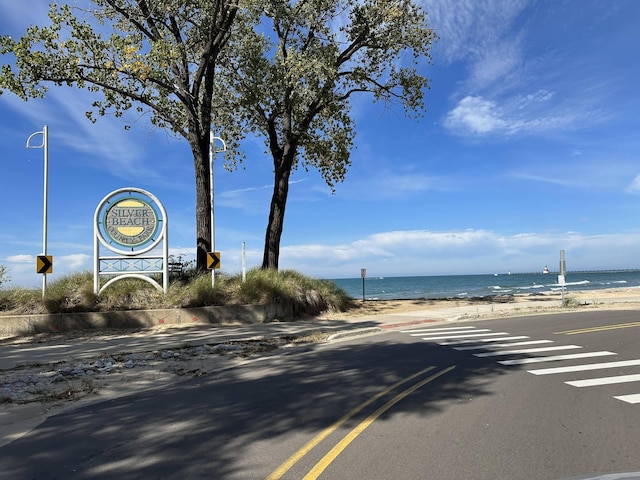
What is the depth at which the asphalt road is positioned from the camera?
443 cm

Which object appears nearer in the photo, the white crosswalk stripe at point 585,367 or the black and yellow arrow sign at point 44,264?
the white crosswalk stripe at point 585,367

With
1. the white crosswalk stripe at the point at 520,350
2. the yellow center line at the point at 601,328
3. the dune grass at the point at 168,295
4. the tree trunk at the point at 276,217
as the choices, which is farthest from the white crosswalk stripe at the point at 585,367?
the tree trunk at the point at 276,217

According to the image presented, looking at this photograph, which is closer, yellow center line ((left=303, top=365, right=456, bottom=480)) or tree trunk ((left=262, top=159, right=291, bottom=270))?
yellow center line ((left=303, top=365, right=456, bottom=480))

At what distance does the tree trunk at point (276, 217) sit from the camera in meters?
22.2

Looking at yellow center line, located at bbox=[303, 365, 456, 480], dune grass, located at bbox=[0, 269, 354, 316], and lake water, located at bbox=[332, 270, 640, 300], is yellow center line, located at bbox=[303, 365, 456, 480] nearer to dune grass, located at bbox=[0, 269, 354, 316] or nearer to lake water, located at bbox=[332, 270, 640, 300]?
dune grass, located at bbox=[0, 269, 354, 316]

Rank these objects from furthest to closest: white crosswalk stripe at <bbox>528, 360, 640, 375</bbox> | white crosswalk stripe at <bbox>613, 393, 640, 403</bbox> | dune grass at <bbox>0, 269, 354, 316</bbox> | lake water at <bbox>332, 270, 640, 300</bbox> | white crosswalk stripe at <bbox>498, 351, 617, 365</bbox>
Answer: lake water at <bbox>332, 270, 640, 300</bbox> < dune grass at <bbox>0, 269, 354, 316</bbox> < white crosswalk stripe at <bbox>498, 351, 617, 365</bbox> < white crosswalk stripe at <bbox>528, 360, 640, 375</bbox> < white crosswalk stripe at <bbox>613, 393, 640, 403</bbox>

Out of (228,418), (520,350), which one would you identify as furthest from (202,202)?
(228,418)

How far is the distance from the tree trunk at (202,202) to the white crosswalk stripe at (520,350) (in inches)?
345

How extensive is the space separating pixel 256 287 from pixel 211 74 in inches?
346

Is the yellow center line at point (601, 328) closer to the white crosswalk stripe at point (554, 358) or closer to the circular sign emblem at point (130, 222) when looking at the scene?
the white crosswalk stripe at point (554, 358)

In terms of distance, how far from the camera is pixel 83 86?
57.5 ft

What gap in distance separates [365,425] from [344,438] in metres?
0.49

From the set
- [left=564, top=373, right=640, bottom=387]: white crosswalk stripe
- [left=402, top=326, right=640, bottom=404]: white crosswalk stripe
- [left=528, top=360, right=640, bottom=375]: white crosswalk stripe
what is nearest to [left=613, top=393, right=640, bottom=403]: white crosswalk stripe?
[left=402, top=326, right=640, bottom=404]: white crosswalk stripe

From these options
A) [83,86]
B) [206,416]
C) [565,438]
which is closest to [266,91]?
[83,86]
